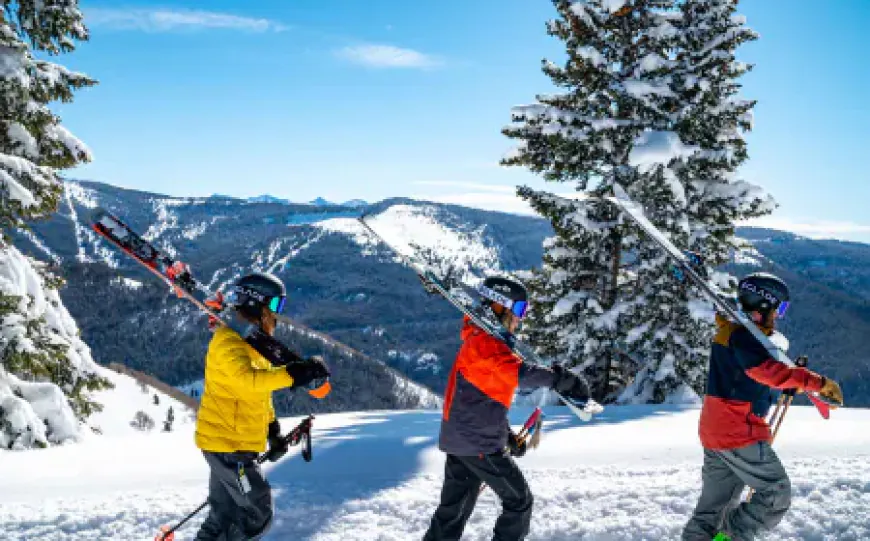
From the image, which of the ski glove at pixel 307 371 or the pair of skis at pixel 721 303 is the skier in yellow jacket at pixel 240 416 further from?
the pair of skis at pixel 721 303

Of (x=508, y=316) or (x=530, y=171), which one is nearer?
(x=508, y=316)

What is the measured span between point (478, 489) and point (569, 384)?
3.75 feet

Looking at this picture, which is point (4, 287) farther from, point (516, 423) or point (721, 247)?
point (721, 247)

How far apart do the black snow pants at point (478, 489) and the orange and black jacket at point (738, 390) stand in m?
1.38

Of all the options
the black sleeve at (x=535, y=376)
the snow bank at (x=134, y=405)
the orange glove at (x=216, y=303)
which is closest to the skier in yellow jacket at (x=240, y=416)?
the orange glove at (x=216, y=303)

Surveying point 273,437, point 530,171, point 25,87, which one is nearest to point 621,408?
point 530,171

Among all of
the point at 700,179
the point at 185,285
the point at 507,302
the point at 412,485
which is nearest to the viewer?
the point at 507,302

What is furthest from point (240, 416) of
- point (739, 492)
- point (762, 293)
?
point (762, 293)

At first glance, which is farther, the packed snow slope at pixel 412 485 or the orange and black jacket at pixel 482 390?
the packed snow slope at pixel 412 485

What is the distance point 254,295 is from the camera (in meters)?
4.29

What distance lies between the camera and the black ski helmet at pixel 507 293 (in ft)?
14.2

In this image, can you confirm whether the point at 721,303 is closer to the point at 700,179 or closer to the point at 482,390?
the point at 482,390

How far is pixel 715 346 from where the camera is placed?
14.6 feet

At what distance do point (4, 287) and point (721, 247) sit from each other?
1428 centimetres
